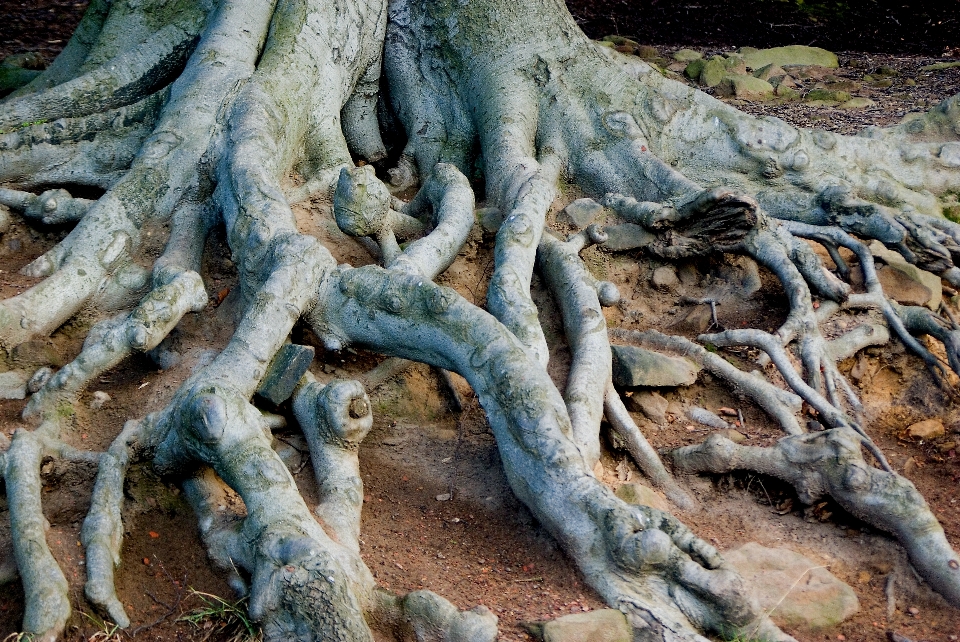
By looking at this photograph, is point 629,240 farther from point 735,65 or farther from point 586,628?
point 735,65

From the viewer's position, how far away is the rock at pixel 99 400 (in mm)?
3848

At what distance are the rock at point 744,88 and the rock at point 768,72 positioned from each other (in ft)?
1.54

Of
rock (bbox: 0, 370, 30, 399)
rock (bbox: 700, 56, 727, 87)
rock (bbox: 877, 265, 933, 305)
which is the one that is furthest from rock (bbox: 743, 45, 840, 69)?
rock (bbox: 0, 370, 30, 399)

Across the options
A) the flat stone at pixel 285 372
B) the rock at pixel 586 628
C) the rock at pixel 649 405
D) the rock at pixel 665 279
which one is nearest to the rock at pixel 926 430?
the rock at pixel 649 405

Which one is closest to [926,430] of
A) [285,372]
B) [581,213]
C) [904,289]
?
[904,289]

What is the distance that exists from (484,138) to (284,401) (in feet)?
7.29

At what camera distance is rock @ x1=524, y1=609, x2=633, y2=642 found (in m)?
2.83

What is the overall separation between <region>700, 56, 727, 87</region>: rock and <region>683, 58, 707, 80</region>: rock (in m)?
0.03

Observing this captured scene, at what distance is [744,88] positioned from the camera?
339 inches

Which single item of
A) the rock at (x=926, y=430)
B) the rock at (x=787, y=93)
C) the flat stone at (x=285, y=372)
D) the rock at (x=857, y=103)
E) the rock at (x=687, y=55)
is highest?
the flat stone at (x=285, y=372)

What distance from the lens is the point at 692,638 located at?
113 inches

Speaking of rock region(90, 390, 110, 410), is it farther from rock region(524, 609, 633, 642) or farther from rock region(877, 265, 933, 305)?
rock region(877, 265, 933, 305)

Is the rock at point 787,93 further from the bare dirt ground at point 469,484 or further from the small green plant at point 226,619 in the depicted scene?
the small green plant at point 226,619

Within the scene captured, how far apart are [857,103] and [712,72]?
1.34 m
